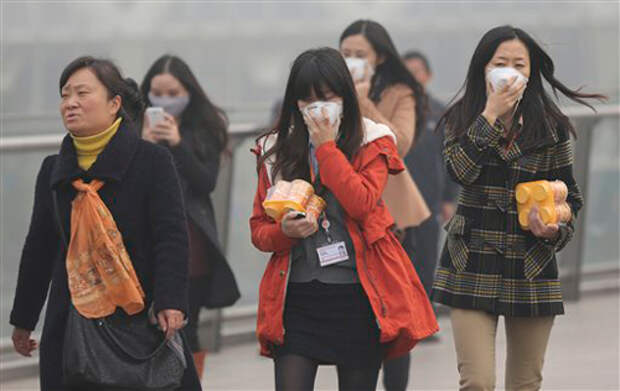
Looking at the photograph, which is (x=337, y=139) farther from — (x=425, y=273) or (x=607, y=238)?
(x=607, y=238)

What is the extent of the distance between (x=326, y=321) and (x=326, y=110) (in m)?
0.70

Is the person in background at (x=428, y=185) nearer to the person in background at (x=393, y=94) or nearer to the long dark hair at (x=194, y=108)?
the person in background at (x=393, y=94)

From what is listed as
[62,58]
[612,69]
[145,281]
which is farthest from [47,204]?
[612,69]

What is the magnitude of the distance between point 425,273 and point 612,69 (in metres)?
6.80

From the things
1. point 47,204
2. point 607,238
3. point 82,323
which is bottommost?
point 607,238

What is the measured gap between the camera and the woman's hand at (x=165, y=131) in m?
6.61

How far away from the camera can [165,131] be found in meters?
6.61

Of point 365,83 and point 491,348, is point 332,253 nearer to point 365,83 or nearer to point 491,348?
point 491,348

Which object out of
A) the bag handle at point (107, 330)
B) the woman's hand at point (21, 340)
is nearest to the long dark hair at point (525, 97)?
the bag handle at point (107, 330)

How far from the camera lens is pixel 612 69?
542 inches

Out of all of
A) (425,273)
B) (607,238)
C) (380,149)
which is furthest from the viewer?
(607,238)

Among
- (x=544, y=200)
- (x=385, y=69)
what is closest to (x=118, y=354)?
(x=544, y=200)

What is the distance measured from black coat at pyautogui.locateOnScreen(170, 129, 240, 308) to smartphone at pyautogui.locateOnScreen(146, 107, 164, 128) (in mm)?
144

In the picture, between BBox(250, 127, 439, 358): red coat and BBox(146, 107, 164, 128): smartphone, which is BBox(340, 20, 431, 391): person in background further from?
BBox(250, 127, 439, 358): red coat
